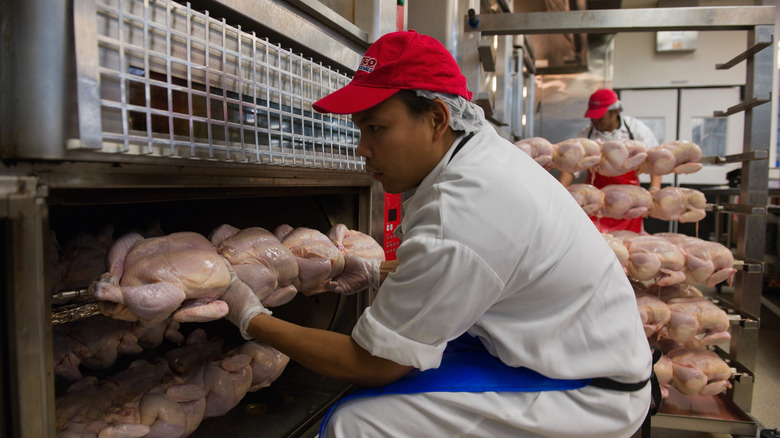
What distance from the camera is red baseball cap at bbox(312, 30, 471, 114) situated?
108 cm

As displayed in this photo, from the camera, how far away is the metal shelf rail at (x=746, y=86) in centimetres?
232

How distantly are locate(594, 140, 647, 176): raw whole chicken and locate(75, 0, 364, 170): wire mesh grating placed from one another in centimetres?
169

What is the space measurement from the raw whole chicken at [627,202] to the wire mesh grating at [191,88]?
5.69 feet

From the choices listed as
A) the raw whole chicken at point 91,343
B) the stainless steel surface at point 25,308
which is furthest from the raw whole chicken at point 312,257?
the stainless steel surface at point 25,308

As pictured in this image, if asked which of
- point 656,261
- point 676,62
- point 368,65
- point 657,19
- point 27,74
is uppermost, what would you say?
point 676,62

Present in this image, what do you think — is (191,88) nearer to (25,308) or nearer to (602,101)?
(25,308)

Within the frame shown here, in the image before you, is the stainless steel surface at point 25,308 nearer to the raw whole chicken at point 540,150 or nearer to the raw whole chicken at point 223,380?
the raw whole chicken at point 223,380

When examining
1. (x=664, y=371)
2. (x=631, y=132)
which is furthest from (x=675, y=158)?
(x=631, y=132)

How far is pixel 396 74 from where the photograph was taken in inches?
42.4

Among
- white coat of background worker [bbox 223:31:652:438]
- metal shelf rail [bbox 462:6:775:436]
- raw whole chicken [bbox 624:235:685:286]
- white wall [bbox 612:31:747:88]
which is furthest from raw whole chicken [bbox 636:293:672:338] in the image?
white wall [bbox 612:31:747:88]

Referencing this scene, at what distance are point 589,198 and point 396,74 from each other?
181 centimetres

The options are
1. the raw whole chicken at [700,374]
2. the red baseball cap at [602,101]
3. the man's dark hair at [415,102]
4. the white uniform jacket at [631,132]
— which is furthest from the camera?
the white uniform jacket at [631,132]

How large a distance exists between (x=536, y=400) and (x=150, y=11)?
3.50ft

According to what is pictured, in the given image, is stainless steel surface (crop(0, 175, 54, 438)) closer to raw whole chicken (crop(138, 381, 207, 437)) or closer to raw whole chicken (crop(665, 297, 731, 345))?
raw whole chicken (crop(138, 381, 207, 437))
